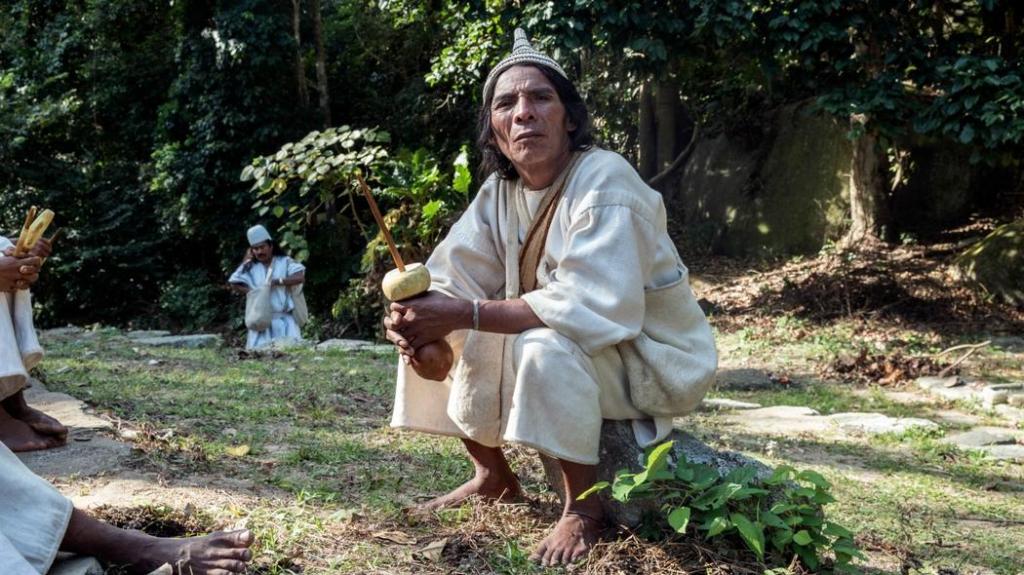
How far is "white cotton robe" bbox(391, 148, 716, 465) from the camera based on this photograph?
9.46ft

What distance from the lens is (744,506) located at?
293 centimetres

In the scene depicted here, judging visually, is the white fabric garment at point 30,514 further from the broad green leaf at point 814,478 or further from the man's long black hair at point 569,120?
the broad green leaf at point 814,478

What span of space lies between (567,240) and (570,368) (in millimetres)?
439

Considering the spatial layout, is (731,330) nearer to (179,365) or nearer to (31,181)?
(179,365)

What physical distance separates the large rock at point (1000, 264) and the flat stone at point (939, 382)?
238 cm

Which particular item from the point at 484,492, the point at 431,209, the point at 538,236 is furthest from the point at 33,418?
the point at 431,209

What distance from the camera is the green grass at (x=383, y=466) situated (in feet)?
10.2

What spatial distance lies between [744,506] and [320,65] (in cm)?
1388

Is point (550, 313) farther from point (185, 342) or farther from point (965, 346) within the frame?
point (185, 342)

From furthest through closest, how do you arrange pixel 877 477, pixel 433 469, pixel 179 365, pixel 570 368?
pixel 179 365 → pixel 877 477 → pixel 433 469 → pixel 570 368

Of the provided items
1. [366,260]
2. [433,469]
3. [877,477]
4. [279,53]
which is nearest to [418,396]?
[433,469]

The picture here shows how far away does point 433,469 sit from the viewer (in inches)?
166

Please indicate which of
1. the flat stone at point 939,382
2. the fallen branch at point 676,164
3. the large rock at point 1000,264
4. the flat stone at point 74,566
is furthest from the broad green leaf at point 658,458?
the fallen branch at point 676,164

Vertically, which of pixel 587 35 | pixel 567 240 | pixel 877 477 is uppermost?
→ pixel 587 35
